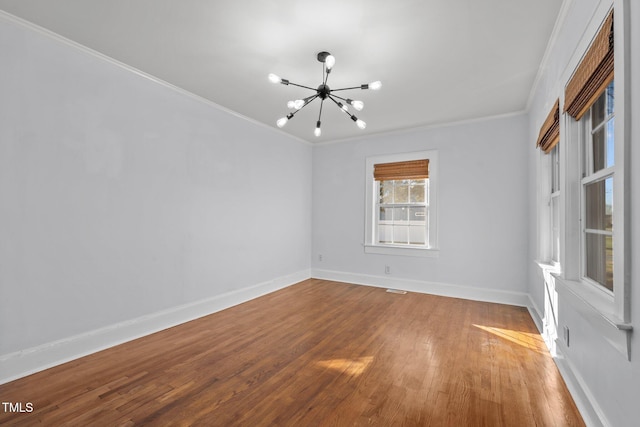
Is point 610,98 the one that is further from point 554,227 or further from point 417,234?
point 417,234

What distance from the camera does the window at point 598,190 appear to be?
1739 millimetres

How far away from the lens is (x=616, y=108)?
1.34m

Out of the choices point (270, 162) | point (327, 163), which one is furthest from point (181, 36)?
point (327, 163)

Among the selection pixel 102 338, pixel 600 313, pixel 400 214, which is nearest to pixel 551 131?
pixel 600 313

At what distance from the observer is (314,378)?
2264 mm

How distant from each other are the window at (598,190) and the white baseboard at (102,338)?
3.74 metres

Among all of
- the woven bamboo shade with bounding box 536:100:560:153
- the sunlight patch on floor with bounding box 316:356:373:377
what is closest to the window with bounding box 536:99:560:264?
the woven bamboo shade with bounding box 536:100:560:153

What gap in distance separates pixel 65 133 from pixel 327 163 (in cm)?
401

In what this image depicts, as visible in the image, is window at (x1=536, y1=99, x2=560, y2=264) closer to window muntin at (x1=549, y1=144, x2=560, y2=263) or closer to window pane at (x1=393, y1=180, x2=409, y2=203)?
window muntin at (x1=549, y1=144, x2=560, y2=263)

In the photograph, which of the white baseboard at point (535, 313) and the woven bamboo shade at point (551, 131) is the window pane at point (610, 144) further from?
the white baseboard at point (535, 313)

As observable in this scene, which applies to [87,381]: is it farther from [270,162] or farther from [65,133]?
[270,162]

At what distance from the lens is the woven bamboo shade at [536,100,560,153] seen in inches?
95.7

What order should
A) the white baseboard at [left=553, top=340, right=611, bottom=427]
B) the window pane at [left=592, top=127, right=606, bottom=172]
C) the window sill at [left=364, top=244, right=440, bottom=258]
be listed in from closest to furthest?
the white baseboard at [left=553, top=340, right=611, bottom=427] < the window pane at [left=592, top=127, right=606, bottom=172] < the window sill at [left=364, top=244, right=440, bottom=258]

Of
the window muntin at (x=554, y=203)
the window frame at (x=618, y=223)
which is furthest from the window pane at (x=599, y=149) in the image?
A: the window muntin at (x=554, y=203)
